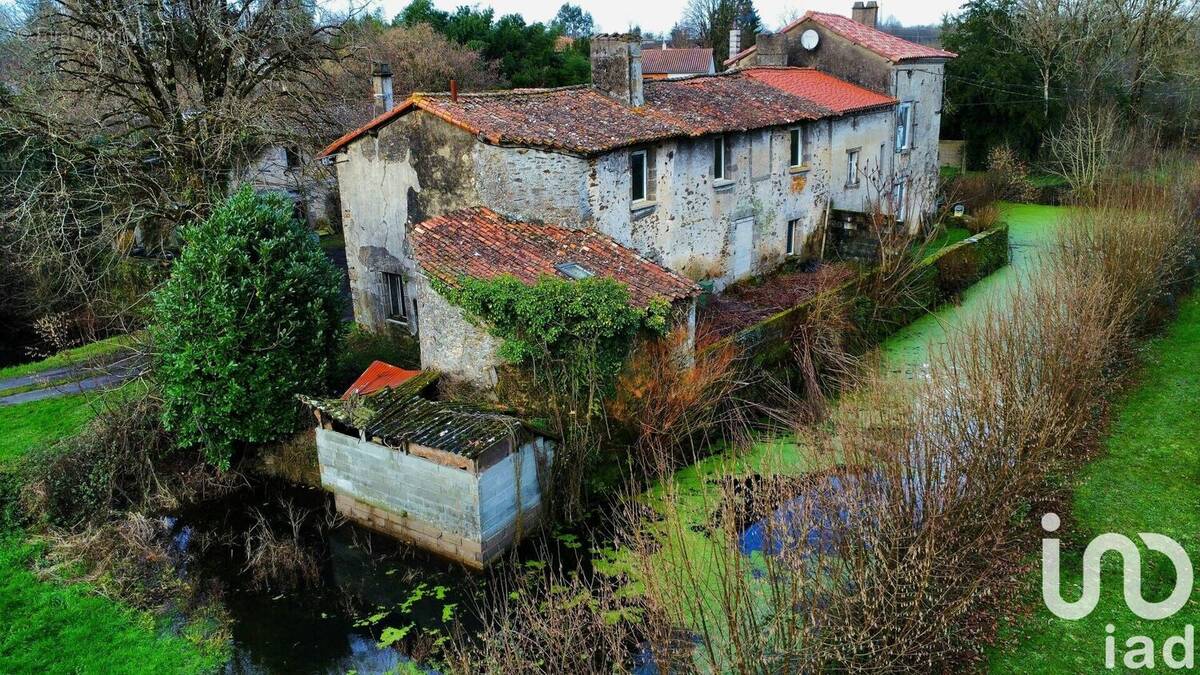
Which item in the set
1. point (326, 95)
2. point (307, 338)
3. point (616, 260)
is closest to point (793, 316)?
point (616, 260)

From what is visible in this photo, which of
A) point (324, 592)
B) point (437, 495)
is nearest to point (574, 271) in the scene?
point (437, 495)

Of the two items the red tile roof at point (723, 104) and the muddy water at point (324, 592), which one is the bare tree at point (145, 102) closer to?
the muddy water at point (324, 592)

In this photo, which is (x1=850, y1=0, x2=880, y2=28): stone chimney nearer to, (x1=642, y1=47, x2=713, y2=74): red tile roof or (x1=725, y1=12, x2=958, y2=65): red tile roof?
(x1=725, y1=12, x2=958, y2=65): red tile roof

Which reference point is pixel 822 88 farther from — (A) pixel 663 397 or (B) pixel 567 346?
(B) pixel 567 346

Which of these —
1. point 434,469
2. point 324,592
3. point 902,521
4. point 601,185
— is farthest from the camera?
point 601,185

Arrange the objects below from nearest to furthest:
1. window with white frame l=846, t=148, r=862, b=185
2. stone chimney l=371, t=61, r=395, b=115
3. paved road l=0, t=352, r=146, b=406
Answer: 1. paved road l=0, t=352, r=146, b=406
2. stone chimney l=371, t=61, r=395, b=115
3. window with white frame l=846, t=148, r=862, b=185

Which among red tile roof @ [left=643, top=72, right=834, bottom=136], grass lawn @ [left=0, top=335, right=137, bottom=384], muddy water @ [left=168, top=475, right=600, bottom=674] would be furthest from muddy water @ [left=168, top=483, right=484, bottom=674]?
red tile roof @ [left=643, top=72, right=834, bottom=136]

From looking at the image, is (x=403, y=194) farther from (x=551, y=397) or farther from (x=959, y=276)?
(x=959, y=276)

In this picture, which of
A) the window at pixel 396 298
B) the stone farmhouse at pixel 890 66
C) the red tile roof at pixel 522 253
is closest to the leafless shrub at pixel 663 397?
the red tile roof at pixel 522 253

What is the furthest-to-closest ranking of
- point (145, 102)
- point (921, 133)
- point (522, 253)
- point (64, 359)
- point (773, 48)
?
point (921, 133)
point (773, 48)
point (64, 359)
point (145, 102)
point (522, 253)
